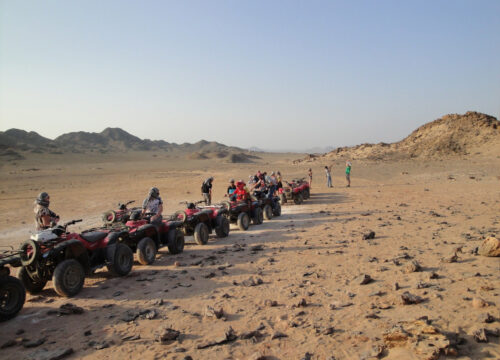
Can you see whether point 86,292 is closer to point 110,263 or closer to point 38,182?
point 110,263

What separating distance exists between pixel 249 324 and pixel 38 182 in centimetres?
3363

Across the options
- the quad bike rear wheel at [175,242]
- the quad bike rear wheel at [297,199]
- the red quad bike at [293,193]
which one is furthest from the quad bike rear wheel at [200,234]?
the quad bike rear wheel at [297,199]

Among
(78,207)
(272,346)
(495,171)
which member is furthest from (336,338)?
(495,171)

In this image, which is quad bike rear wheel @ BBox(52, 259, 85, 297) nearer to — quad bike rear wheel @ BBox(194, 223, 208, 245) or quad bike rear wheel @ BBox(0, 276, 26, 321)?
quad bike rear wheel @ BBox(0, 276, 26, 321)

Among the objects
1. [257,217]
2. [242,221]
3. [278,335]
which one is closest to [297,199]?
[257,217]

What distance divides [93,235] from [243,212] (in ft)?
20.5

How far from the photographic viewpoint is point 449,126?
46594 millimetres

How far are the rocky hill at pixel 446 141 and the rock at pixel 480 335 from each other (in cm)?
4104

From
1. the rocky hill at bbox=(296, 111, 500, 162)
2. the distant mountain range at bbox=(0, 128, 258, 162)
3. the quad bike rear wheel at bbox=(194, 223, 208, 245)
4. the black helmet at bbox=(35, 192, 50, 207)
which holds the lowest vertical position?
the quad bike rear wheel at bbox=(194, 223, 208, 245)

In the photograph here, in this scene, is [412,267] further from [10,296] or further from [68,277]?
[10,296]

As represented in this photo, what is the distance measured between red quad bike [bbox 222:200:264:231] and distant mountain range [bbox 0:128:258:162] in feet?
176

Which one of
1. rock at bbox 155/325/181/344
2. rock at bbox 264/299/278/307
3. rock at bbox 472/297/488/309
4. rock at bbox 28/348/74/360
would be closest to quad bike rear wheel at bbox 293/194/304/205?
rock at bbox 264/299/278/307

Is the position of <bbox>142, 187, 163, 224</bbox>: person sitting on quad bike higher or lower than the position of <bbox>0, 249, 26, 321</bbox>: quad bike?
higher

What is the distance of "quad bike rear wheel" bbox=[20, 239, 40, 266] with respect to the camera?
605 centimetres
